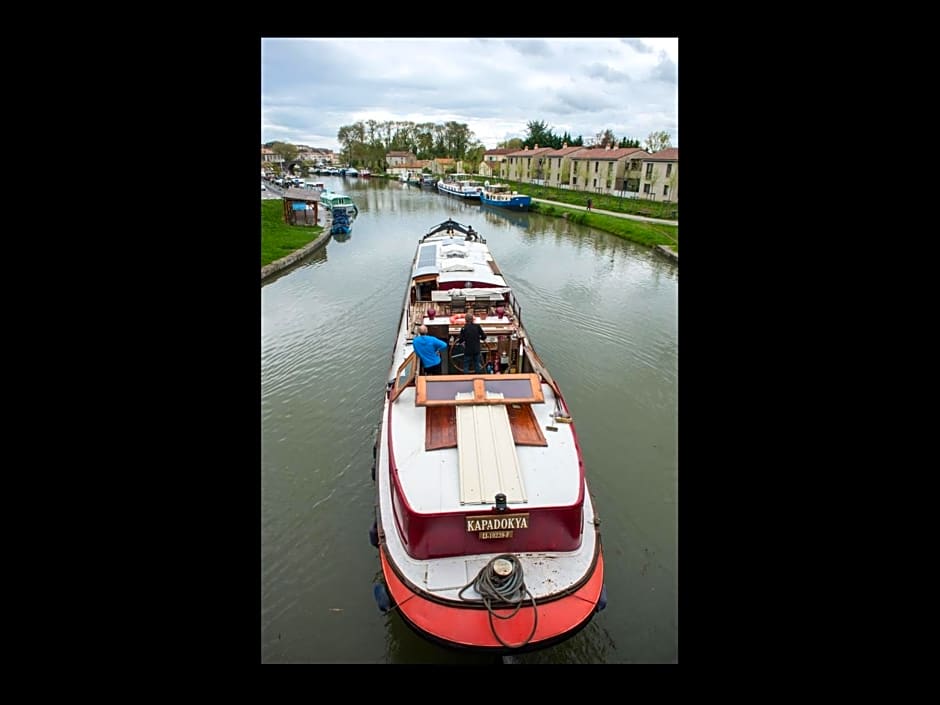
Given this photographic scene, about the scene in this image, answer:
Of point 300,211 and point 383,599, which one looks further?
point 300,211

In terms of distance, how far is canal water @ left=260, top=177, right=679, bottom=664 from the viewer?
6602 millimetres

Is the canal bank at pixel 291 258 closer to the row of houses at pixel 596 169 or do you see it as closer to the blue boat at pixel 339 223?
the blue boat at pixel 339 223

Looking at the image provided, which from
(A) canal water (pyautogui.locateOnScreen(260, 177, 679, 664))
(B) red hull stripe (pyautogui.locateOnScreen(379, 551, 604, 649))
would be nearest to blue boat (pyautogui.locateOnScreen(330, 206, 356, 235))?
(A) canal water (pyautogui.locateOnScreen(260, 177, 679, 664))

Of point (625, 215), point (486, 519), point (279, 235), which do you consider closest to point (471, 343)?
point (486, 519)

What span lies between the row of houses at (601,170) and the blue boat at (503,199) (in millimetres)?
12696

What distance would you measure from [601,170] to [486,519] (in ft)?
212

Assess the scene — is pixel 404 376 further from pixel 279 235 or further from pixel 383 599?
pixel 279 235

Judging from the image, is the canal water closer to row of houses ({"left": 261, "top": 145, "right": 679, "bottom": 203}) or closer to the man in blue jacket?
the man in blue jacket

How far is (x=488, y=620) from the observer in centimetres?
539

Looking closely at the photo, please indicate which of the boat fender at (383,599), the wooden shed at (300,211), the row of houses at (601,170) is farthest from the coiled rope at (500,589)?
the row of houses at (601,170)

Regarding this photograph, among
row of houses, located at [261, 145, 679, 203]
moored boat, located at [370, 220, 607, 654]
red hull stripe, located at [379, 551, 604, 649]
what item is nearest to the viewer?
red hull stripe, located at [379, 551, 604, 649]

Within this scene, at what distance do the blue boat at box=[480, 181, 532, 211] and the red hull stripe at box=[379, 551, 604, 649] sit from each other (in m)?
52.0
